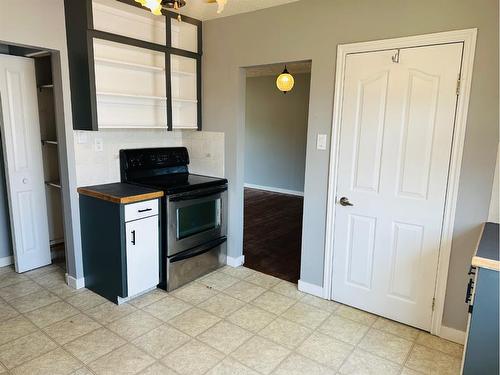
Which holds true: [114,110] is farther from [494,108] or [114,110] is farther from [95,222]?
[494,108]

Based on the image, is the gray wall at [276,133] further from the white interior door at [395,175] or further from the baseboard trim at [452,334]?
the baseboard trim at [452,334]

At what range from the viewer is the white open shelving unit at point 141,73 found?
2.86 metres

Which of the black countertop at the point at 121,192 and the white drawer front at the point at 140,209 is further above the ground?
the black countertop at the point at 121,192

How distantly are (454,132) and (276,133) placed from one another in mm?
5085

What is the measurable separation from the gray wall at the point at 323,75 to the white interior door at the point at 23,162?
5.24ft

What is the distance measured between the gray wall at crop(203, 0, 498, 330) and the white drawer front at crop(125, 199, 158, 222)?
2.98 ft

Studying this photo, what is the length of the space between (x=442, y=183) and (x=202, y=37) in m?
2.55

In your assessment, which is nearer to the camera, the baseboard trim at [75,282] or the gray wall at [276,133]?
the baseboard trim at [75,282]

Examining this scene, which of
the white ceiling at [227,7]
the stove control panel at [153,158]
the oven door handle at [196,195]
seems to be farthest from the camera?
the stove control panel at [153,158]

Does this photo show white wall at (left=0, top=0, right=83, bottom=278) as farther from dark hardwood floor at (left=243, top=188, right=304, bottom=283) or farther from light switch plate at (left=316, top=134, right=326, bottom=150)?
light switch plate at (left=316, top=134, right=326, bottom=150)

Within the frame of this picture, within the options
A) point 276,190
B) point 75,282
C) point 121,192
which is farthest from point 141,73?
point 276,190

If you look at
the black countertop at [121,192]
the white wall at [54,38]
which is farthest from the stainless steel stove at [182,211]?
the white wall at [54,38]

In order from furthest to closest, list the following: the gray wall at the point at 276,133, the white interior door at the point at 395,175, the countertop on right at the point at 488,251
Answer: the gray wall at the point at 276,133 → the white interior door at the point at 395,175 → the countertop on right at the point at 488,251

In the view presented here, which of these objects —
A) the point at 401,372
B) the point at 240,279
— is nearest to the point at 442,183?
the point at 401,372
